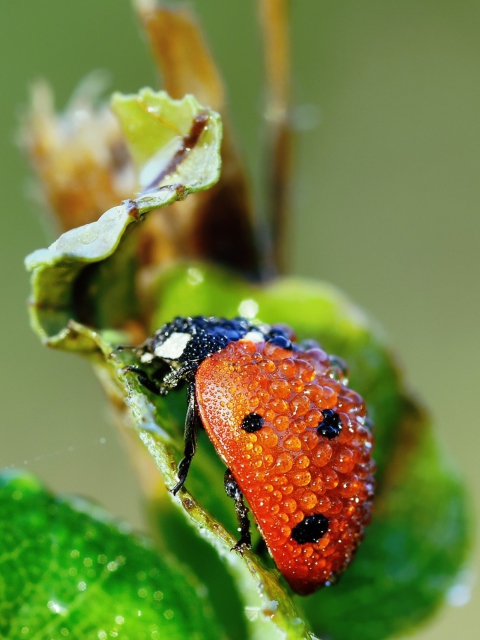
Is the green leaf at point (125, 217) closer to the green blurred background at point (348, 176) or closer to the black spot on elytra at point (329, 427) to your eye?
the black spot on elytra at point (329, 427)

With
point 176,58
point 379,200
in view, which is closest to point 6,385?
point 379,200

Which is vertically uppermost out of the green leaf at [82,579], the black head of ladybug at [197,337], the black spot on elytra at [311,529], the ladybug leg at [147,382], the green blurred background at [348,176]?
the ladybug leg at [147,382]

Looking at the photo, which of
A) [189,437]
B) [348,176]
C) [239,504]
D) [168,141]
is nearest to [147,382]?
[189,437]

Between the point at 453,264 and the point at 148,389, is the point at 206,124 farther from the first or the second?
the point at 453,264

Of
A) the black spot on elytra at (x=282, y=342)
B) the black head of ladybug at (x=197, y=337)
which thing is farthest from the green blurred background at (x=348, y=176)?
the black spot on elytra at (x=282, y=342)

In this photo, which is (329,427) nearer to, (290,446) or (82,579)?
(290,446)

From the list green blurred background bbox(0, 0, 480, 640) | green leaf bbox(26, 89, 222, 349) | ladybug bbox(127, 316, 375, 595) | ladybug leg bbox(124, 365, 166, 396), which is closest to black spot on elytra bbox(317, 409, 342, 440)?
ladybug bbox(127, 316, 375, 595)

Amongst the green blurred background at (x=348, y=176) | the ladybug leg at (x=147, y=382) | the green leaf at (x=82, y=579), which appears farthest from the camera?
the green blurred background at (x=348, y=176)

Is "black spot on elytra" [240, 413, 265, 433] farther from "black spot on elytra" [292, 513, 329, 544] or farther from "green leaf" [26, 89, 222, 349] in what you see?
"green leaf" [26, 89, 222, 349]
